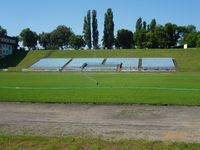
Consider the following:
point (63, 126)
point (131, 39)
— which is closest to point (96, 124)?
point (63, 126)

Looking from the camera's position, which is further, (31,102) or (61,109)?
(31,102)

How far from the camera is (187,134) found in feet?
35.1

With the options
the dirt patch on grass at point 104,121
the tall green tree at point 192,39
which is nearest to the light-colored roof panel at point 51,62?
the tall green tree at point 192,39

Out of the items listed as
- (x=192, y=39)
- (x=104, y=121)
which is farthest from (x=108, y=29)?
(x=104, y=121)

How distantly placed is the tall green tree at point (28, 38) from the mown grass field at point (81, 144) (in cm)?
13956

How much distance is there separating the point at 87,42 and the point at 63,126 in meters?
121

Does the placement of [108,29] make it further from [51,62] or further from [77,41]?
[51,62]

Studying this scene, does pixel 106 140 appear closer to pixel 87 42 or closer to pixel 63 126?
pixel 63 126

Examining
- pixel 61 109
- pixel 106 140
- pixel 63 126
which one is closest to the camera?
pixel 106 140

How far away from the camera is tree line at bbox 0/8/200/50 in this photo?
13235 centimetres

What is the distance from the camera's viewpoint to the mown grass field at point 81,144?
8.86m

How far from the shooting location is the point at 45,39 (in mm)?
155500

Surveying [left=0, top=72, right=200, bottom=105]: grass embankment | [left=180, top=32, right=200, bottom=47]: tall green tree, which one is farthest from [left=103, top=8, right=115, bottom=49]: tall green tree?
[left=0, top=72, right=200, bottom=105]: grass embankment

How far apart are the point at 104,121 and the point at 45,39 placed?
145 m
